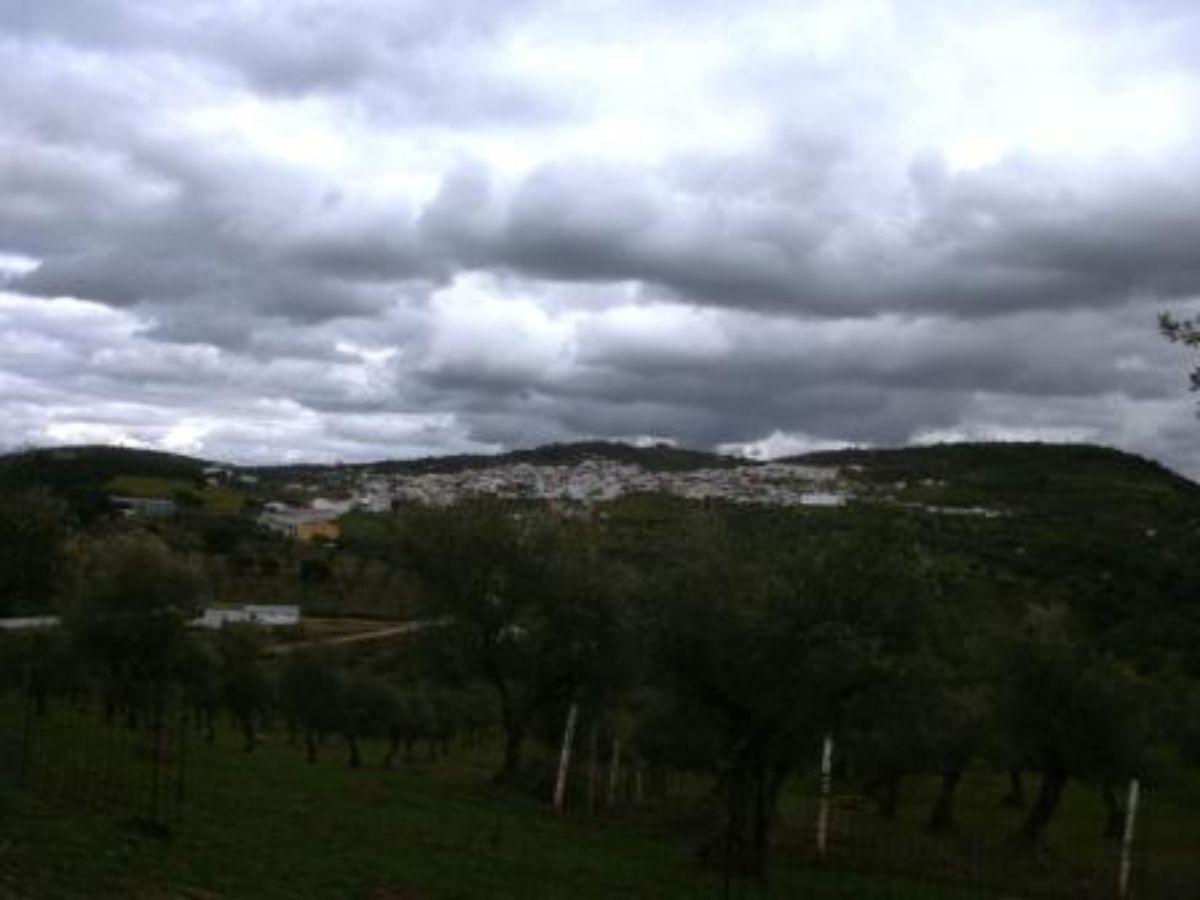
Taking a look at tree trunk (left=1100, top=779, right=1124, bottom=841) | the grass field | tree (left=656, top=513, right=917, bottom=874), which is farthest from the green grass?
tree (left=656, top=513, right=917, bottom=874)

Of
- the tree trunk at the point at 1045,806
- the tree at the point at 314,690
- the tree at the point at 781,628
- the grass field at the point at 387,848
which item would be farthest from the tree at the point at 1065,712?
the tree at the point at 314,690

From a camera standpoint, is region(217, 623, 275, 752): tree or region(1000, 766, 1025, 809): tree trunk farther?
region(217, 623, 275, 752): tree

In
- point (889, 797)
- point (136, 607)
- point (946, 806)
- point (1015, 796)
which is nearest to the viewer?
point (136, 607)

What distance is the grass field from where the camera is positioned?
16844mm

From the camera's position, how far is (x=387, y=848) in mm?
23531

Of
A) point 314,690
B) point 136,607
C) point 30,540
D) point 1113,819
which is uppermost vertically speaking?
point 30,540

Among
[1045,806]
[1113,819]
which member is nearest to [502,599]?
[1045,806]

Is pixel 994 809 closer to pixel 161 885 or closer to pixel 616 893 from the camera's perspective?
pixel 616 893

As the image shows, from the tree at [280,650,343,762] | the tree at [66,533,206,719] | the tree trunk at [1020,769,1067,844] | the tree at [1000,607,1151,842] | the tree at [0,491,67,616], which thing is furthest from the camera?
the tree at [280,650,343,762]

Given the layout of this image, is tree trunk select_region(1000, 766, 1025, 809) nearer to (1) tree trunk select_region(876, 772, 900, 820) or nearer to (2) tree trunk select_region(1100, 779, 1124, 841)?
(2) tree trunk select_region(1100, 779, 1124, 841)

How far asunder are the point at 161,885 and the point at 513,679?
2630 centimetres

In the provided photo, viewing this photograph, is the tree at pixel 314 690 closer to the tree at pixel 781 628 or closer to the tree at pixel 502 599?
the tree at pixel 502 599

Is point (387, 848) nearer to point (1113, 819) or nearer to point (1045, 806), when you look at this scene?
point (1045, 806)

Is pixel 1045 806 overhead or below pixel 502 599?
below
